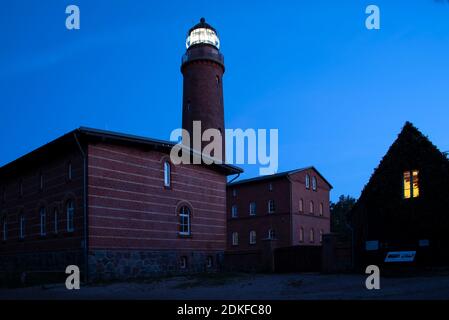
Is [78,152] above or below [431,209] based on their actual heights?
above

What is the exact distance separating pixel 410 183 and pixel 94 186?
15904mm

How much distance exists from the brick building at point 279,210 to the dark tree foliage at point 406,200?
1854cm

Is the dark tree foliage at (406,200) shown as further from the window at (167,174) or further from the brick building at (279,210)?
the brick building at (279,210)

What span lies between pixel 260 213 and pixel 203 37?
17916 millimetres

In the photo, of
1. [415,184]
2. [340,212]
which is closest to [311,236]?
[415,184]

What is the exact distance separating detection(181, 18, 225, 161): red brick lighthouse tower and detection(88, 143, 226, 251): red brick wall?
39.5 feet

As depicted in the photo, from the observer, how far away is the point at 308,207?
4722cm

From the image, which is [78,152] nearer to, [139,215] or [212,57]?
[139,215]

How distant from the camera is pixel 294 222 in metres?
44.3

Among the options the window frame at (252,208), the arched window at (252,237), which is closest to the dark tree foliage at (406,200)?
the window frame at (252,208)

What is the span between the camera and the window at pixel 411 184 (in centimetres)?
2346

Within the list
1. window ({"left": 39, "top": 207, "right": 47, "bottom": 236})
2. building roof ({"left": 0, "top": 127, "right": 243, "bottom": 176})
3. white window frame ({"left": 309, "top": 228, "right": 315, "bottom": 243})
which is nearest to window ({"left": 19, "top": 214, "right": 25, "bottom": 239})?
window ({"left": 39, "top": 207, "right": 47, "bottom": 236})

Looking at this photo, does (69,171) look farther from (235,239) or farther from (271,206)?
(235,239)
